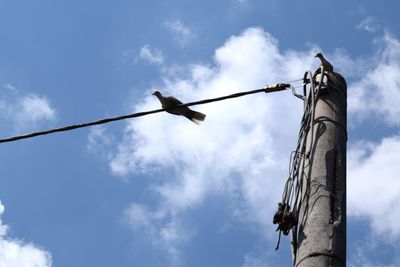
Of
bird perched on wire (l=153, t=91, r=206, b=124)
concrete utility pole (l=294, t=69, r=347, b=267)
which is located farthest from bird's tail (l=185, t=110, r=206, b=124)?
concrete utility pole (l=294, t=69, r=347, b=267)

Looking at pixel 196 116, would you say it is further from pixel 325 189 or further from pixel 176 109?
pixel 325 189

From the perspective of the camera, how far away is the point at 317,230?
3586mm

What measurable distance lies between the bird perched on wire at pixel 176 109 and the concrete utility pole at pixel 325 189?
1.23 m

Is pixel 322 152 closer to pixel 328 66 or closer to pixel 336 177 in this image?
pixel 336 177

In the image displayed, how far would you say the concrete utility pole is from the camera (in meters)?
3.51

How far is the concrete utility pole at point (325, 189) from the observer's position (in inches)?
138

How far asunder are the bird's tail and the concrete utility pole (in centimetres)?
121

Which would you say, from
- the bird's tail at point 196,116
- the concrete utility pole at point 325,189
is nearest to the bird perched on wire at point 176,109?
the bird's tail at point 196,116

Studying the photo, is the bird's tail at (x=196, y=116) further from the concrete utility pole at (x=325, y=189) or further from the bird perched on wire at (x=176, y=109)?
the concrete utility pole at (x=325, y=189)

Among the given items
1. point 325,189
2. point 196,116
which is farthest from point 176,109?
point 325,189

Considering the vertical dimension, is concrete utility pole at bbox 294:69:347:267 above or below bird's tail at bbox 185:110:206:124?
below

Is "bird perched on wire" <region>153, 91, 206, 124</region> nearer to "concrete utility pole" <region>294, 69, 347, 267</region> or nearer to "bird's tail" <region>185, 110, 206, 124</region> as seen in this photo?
"bird's tail" <region>185, 110, 206, 124</region>

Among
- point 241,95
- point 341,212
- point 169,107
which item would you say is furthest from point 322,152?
point 169,107

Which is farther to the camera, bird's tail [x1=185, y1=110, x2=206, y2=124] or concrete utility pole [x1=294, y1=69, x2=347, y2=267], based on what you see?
bird's tail [x1=185, y1=110, x2=206, y2=124]
